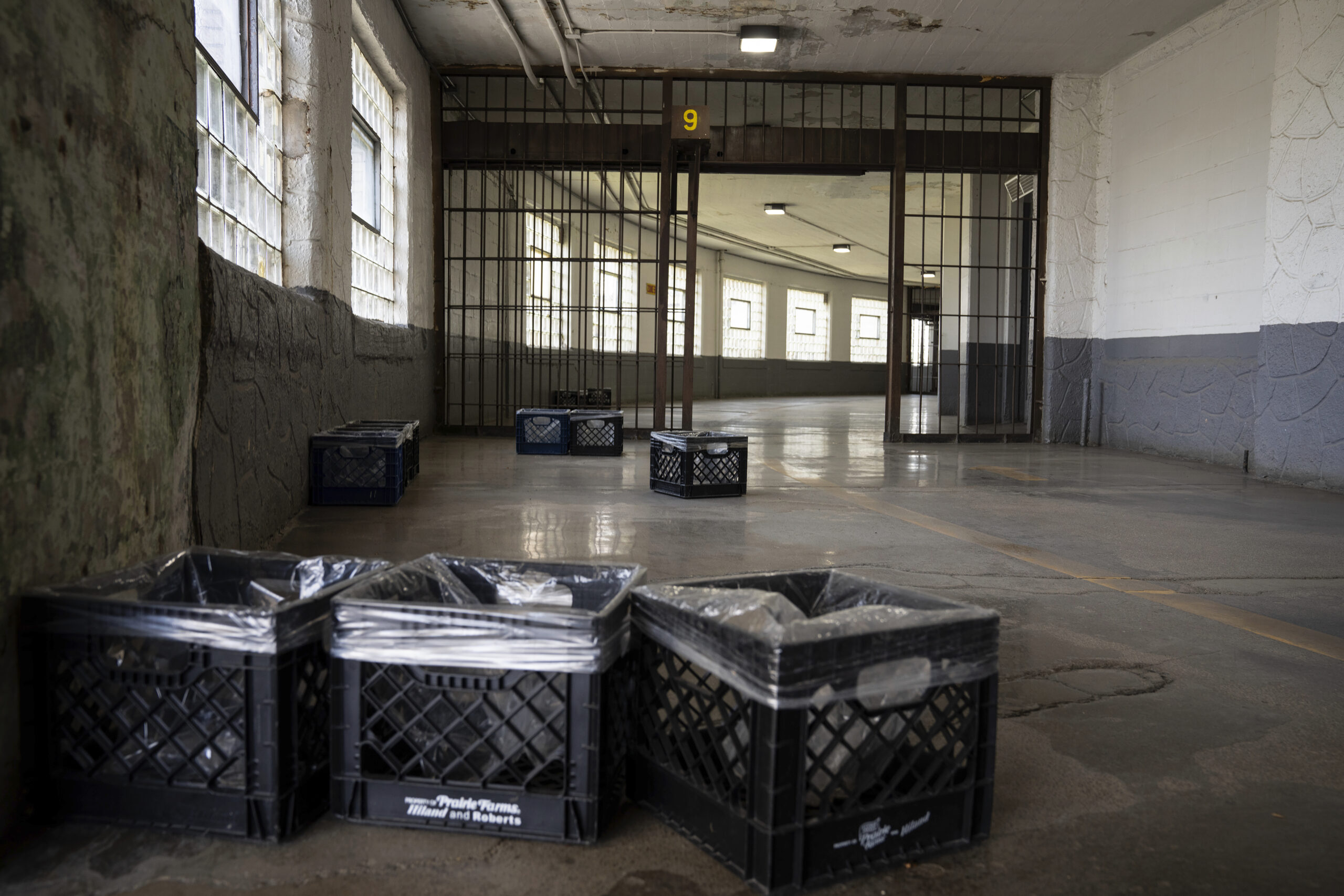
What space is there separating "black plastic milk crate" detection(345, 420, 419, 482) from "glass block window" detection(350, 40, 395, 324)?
1.38 metres

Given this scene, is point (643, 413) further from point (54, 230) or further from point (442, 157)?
point (54, 230)

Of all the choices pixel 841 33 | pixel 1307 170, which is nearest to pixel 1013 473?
pixel 1307 170

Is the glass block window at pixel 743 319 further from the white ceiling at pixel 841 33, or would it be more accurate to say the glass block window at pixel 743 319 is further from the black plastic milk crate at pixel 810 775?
the black plastic milk crate at pixel 810 775

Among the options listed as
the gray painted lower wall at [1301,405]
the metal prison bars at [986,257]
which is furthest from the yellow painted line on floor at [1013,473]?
the metal prison bars at [986,257]

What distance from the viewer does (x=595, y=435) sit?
30.9ft

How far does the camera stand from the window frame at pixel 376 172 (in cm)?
837

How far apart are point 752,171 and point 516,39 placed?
10.8ft

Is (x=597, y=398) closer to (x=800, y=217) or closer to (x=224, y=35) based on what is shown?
(x=800, y=217)

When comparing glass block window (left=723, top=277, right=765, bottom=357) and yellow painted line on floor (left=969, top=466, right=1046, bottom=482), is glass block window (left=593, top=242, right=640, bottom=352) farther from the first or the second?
yellow painted line on floor (left=969, top=466, right=1046, bottom=482)

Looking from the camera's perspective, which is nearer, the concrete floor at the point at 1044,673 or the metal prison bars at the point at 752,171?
the concrete floor at the point at 1044,673

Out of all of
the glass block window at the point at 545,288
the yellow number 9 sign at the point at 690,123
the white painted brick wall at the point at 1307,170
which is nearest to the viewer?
the white painted brick wall at the point at 1307,170

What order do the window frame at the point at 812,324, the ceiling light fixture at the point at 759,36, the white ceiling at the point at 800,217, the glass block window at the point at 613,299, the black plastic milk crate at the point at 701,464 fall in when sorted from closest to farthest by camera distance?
the black plastic milk crate at the point at 701,464
the ceiling light fixture at the point at 759,36
the white ceiling at the point at 800,217
the glass block window at the point at 613,299
the window frame at the point at 812,324

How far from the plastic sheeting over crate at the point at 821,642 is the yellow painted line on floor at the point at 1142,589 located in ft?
6.31

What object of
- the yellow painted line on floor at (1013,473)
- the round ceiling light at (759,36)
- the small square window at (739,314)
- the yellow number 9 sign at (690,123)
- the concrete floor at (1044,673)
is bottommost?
the concrete floor at (1044,673)
